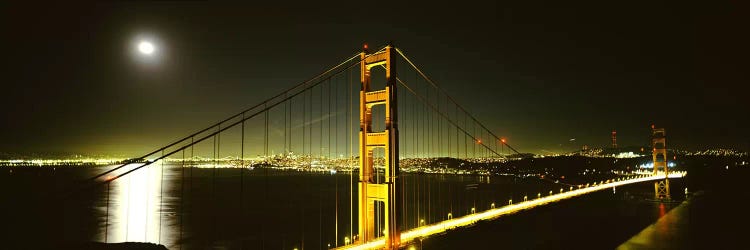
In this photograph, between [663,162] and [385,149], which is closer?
[385,149]

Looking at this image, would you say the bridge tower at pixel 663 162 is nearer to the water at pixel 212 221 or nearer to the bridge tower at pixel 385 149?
the water at pixel 212 221

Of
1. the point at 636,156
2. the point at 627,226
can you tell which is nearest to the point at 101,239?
the point at 627,226

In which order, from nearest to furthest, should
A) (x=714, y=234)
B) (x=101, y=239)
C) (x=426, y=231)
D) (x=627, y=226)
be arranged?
1. (x=426, y=231)
2. (x=714, y=234)
3. (x=627, y=226)
4. (x=101, y=239)

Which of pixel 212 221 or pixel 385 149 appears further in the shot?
pixel 212 221

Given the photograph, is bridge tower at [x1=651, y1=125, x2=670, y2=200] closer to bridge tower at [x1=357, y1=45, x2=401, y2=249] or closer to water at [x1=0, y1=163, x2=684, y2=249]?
water at [x1=0, y1=163, x2=684, y2=249]

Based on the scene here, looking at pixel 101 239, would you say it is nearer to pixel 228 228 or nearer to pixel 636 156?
pixel 228 228

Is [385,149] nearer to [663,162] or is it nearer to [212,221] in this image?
[212,221]

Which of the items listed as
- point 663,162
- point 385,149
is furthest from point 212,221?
point 663,162

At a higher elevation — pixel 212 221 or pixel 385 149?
pixel 385 149
